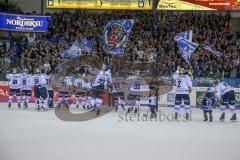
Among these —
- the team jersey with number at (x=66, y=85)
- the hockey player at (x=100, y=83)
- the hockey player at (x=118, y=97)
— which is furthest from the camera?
the team jersey with number at (x=66, y=85)

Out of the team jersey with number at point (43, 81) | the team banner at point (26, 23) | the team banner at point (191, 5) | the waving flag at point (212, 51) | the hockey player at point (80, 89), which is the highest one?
the team banner at point (191, 5)

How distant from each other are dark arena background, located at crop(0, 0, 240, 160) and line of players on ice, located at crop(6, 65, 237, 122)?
0.12ft

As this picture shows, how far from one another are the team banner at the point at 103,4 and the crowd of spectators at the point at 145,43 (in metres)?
0.37

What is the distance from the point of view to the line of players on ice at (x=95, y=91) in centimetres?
1614

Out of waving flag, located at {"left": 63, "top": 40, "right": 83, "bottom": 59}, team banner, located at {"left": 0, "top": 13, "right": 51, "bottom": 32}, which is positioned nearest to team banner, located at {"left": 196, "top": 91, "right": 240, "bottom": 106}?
waving flag, located at {"left": 63, "top": 40, "right": 83, "bottom": 59}

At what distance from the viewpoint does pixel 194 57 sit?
23.5m

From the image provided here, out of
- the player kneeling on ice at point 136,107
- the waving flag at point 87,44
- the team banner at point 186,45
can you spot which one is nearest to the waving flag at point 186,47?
the team banner at point 186,45

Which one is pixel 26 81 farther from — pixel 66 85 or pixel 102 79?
pixel 102 79

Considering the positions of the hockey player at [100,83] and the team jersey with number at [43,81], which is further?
the team jersey with number at [43,81]

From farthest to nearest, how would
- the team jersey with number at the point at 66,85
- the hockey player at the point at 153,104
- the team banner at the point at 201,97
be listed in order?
the team banner at the point at 201,97, the team jersey with number at the point at 66,85, the hockey player at the point at 153,104

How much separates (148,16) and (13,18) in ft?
24.0

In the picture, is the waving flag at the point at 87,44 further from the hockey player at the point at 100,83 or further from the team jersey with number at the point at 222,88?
the team jersey with number at the point at 222,88

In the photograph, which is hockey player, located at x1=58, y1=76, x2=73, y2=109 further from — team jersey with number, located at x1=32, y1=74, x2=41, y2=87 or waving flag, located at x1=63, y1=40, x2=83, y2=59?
waving flag, located at x1=63, y1=40, x2=83, y2=59

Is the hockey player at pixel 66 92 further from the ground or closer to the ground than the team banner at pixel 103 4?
closer to the ground
